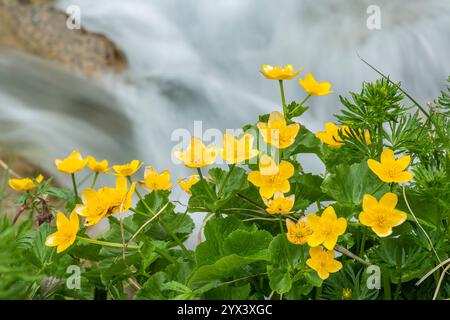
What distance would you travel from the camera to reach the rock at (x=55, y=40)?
179 inches

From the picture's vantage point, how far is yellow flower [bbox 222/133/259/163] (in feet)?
2.73

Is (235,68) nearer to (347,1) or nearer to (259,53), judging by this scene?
(259,53)

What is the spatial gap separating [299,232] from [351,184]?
5.4 inches

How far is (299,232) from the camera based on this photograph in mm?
774

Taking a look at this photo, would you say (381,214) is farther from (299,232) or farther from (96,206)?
(96,206)

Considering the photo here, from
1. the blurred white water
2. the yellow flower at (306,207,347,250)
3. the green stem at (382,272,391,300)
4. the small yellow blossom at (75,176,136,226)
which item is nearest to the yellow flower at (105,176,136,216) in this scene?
the small yellow blossom at (75,176,136,226)

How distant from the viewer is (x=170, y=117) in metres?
4.12

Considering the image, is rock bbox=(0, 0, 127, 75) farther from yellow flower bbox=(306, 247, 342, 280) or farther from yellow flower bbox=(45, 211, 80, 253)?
yellow flower bbox=(306, 247, 342, 280)

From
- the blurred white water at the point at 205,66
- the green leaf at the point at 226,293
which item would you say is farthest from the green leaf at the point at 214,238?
the blurred white water at the point at 205,66

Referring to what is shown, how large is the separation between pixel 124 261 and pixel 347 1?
4.54 meters

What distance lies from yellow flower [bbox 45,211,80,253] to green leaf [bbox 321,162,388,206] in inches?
13.6
